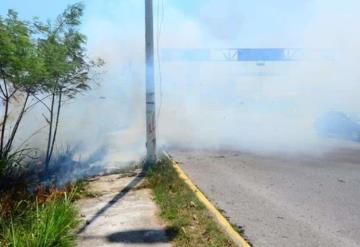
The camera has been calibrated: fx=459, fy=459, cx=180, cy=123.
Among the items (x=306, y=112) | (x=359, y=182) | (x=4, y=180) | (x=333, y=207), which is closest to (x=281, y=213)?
(x=333, y=207)

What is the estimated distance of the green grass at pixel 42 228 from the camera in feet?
14.1

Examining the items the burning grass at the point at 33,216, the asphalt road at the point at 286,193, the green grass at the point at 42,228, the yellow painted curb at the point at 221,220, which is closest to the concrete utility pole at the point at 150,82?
the asphalt road at the point at 286,193

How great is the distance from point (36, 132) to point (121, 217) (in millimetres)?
7166

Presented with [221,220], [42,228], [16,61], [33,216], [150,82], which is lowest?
[221,220]

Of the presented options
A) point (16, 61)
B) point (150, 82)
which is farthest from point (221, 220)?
point (150, 82)

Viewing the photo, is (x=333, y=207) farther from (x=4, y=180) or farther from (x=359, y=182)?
(x=4, y=180)

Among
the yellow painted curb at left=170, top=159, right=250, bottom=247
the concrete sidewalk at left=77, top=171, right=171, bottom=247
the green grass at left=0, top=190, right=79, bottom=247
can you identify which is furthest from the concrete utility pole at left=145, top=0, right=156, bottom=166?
the green grass at left=0, top=190, right=79, bottom=247

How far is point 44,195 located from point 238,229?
126 inches

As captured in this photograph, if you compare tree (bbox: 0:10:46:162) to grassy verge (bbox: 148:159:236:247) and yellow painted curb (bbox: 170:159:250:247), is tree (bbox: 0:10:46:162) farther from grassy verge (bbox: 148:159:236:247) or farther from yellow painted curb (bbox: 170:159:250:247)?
yellow painted curb (bbox: 170:159:250:247)

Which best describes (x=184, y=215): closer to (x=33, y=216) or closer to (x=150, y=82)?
(x=33, y=216)

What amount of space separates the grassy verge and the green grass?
3.71ft

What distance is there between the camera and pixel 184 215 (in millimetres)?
5742

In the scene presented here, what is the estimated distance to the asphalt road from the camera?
5.28 metres

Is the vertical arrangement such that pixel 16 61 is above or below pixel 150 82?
above
